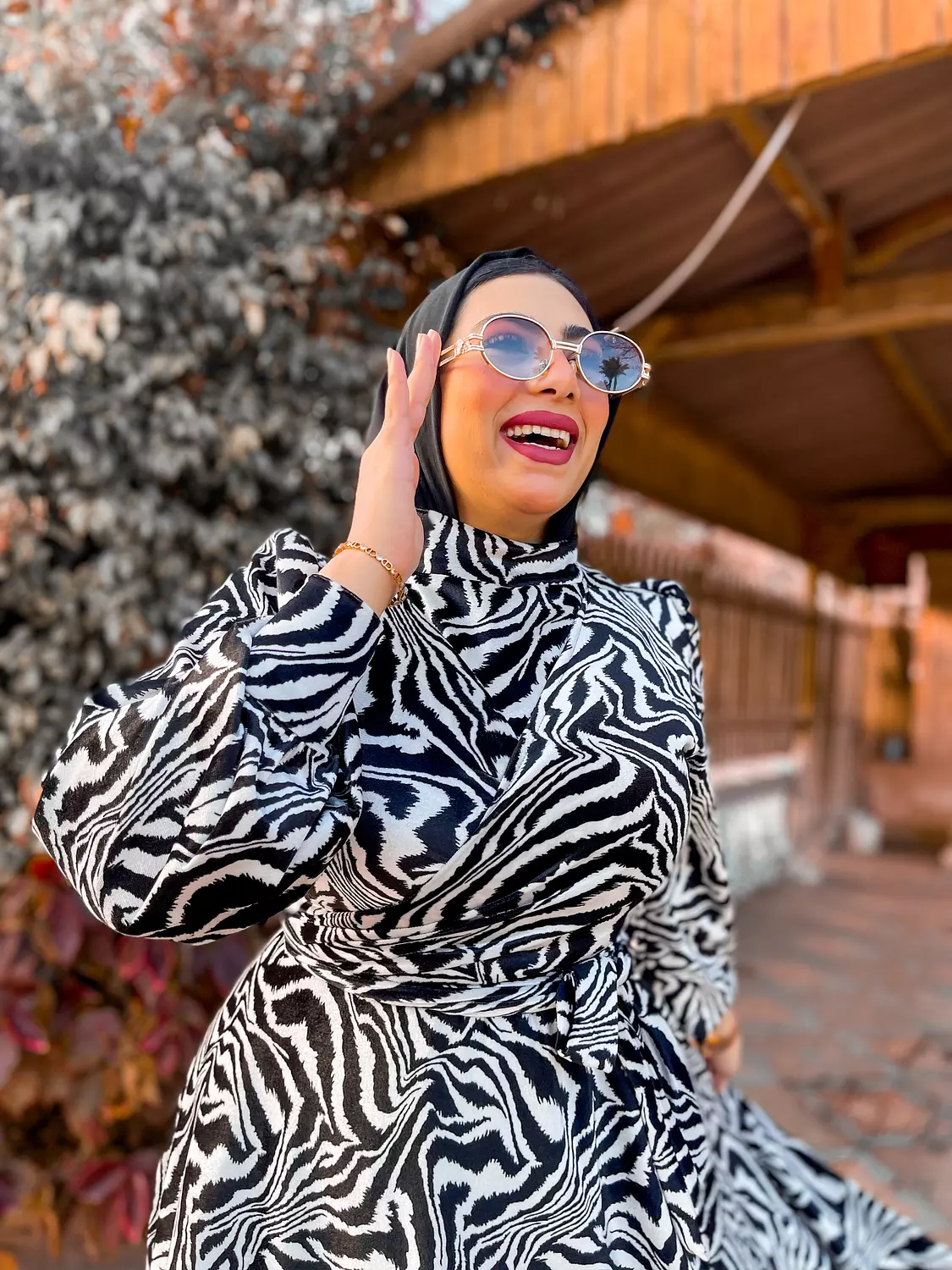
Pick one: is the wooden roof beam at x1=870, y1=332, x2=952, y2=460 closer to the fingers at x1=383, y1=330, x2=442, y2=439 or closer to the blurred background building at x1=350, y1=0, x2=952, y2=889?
the blurred background building at x1=350, y1=0, x2=952, y2=889

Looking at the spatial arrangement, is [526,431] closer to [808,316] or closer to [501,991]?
[501,991]

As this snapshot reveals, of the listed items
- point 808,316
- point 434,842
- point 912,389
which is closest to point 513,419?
point 434,842

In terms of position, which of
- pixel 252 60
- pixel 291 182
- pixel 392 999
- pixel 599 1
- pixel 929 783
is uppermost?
pixel 599 1

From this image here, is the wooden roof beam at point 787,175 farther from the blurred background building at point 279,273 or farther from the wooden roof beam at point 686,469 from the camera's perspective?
the wooden roof beam at point 686,469

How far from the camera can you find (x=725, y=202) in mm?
3779

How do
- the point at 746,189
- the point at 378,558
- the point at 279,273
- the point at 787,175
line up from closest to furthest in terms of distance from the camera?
1. the point at 378,558
2. the point at 279,273
3. the point at 746,189
4. the point at 787,175

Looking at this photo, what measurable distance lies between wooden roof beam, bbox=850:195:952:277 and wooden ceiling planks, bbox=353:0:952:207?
196 centimetres

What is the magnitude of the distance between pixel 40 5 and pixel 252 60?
1.85 feet

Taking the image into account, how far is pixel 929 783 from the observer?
984cm

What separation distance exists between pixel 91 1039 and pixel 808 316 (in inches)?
152

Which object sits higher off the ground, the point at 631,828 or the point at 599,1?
the point at 599,1

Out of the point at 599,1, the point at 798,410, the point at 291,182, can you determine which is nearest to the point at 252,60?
the point at 291,182

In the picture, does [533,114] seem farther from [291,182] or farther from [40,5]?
[40,5]

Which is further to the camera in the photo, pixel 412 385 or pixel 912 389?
A: pixel 912 389
